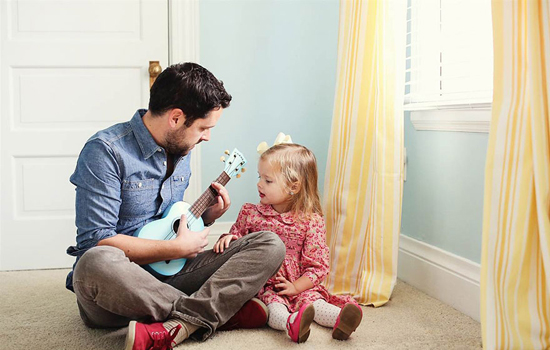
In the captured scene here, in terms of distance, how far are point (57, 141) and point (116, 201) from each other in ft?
3.65

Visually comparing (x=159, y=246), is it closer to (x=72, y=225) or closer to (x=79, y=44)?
(x=72, y=225)

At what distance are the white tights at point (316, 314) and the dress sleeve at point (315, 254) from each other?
3.7 inches

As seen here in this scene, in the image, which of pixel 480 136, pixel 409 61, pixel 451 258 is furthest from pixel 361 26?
pixel 451 258

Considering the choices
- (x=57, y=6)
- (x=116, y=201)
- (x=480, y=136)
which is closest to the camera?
(x=116, y=201)

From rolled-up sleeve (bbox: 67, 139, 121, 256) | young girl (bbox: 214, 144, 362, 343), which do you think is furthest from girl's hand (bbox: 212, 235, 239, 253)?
rolled-up sleeve (bbox: 67, 139, 121, 256)

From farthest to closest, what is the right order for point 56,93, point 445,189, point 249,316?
point 56,93, point 445,189, point 249,316

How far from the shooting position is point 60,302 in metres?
2.12

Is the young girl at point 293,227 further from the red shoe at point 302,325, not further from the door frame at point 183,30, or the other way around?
the door frame at point 183,30

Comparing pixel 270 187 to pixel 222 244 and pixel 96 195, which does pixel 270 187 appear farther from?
pixel 96 195

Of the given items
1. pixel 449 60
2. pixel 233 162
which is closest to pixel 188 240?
pixel 233 162

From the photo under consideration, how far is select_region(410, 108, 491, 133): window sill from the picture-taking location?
6.00 feet

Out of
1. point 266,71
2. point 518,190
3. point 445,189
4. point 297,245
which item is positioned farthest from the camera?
point 266,71

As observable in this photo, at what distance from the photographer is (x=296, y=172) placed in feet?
6.57

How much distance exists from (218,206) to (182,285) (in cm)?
27
